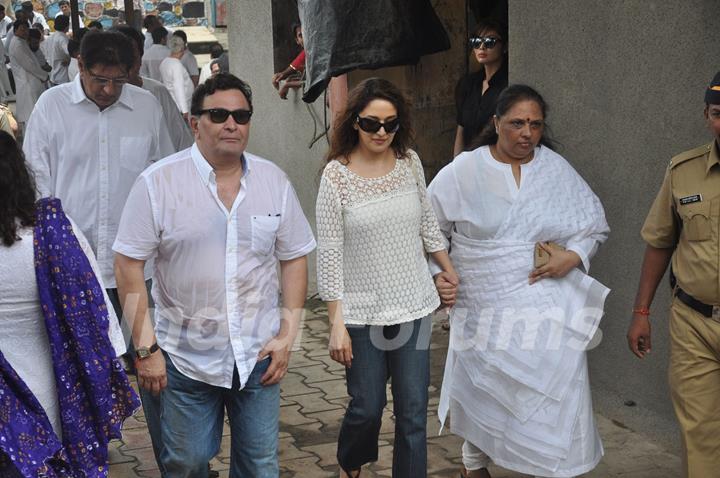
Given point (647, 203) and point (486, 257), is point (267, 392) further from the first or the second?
point (647, 203)

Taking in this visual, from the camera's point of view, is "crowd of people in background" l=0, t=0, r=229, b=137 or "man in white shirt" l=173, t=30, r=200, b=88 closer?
"crowd of people in background" l=0, t=0, r=229, b=137

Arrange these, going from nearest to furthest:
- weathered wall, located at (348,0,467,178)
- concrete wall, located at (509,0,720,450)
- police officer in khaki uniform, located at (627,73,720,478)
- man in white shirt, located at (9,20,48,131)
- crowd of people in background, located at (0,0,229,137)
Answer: police officer in khaki uniform, located at (627,73,720,478) < concrete wall, located at (509,0,720,450) < weathered wall, located at (348,0,467,178) < crowd of people in background, located at (0,0,229,137) < man in white shirt, located at (9,20,48,131)

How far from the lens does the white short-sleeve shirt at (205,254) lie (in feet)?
12.9

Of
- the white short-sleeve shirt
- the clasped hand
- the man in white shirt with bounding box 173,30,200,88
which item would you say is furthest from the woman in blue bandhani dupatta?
the man in white shirt with bounding box 173,30,200,88

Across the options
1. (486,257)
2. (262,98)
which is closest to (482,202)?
(486,257)

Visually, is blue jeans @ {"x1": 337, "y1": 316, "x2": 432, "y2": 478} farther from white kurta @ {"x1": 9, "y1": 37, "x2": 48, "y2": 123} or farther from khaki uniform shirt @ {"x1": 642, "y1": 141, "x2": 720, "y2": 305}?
white kurta @ {"x1": 9, "y1": 37, "x2": 48, "y2": 123}

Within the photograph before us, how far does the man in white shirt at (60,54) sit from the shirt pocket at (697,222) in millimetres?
16718

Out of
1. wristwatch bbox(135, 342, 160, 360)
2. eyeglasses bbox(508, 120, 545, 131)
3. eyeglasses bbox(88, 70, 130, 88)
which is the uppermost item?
eyeglasses bbox(88, 70, 130, 88)

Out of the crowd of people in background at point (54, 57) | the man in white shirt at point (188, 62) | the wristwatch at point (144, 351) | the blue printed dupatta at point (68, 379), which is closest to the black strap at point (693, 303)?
the wristwatch at point (144, 351)

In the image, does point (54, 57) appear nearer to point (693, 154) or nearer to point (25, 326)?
point (25, 326)

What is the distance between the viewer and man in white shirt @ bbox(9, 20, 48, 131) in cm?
1933

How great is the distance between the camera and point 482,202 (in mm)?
4805

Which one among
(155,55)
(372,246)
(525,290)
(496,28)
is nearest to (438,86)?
(496,28)

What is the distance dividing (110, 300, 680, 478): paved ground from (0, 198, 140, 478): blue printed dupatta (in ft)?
5.65
